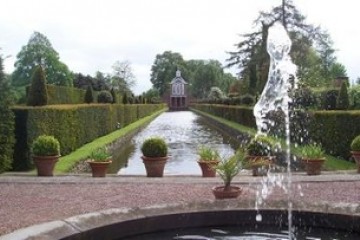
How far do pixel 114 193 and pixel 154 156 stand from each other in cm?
242

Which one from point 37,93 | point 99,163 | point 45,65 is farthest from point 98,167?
point 45,65

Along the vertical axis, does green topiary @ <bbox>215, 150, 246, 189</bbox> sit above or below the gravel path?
above

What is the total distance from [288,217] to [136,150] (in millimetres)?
14442

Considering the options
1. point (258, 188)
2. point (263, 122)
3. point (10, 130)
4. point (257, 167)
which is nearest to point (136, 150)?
point (263, 122)

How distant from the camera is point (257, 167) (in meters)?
10.4

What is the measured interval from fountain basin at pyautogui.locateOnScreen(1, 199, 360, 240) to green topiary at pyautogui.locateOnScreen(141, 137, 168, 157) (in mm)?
5113

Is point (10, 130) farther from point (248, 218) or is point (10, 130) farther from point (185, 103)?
point (185, 103)

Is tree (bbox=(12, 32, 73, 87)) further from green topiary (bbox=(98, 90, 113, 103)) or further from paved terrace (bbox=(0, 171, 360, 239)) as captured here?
paved terrace (bbox=(0, 171, 360, 239))

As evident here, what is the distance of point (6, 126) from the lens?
11.3 m

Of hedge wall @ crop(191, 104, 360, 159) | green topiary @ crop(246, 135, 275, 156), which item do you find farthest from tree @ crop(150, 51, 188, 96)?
green topiary @ crop(246, 135, 275, 156)

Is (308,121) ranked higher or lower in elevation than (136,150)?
higher

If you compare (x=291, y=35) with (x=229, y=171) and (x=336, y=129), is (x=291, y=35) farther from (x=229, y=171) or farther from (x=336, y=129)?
(x=229, y=171)

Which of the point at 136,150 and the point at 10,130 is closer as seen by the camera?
the point at 10,130

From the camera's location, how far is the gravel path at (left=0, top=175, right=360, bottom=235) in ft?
22.7
